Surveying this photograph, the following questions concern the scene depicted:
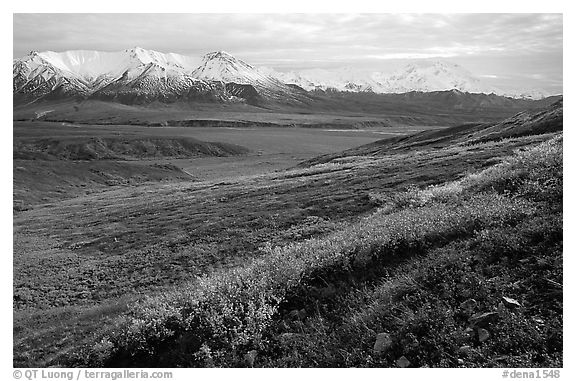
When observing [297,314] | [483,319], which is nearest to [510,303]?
[483,319]

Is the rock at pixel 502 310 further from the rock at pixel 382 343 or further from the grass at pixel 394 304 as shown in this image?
the rock at pixel 382 343

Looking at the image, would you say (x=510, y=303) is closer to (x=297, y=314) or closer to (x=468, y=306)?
(x=468, y=306)

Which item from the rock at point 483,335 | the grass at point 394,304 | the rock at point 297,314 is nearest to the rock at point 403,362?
the grass at point 394,304

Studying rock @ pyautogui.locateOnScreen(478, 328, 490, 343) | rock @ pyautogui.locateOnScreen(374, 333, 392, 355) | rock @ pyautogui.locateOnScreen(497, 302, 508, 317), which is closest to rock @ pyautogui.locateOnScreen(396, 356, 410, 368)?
rock @ pyautogui.locateOnScreen(374, 333, 392, 355)

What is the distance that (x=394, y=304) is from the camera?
8.02m

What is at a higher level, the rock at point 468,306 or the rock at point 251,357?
the rock at point 468,306

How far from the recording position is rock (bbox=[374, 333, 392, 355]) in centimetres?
744

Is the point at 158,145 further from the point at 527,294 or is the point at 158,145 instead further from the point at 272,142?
the point at 527,294

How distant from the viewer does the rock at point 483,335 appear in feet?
23.0

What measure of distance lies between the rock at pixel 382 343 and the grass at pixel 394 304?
0.26ft
